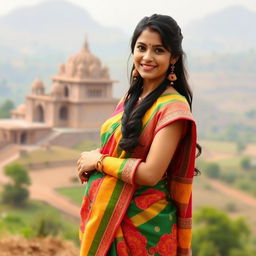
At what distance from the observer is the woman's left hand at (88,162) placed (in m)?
1.96

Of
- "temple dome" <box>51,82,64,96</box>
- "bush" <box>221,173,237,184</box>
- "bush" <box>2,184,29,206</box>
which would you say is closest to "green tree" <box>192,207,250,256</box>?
"bush" <box>2,184,29,206</box>

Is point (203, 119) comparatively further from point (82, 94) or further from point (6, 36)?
point (6, 36)

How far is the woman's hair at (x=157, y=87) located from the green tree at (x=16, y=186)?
682 inches

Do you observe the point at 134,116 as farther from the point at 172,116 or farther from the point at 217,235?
the point at 217,235

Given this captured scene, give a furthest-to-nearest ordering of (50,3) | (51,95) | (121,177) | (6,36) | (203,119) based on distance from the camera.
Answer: (50,3) < (6,36) < (203,119) < (51,95) < (121,177)

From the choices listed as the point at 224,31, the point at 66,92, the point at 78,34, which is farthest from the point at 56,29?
the point at 66,92

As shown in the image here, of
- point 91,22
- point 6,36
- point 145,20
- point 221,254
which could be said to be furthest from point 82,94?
point 91,22

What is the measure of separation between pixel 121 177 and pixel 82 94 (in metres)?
24.2

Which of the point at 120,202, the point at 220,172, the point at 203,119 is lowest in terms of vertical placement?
the point at 203,119

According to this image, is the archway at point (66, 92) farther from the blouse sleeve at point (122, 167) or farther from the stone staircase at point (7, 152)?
the blouse sleeve at point (122, 167)

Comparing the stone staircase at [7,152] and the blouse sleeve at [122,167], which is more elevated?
the blouse sleeve at [122,167]

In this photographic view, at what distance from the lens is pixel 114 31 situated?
458ft

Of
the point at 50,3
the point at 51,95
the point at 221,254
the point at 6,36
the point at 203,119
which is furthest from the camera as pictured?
the point at 50,3

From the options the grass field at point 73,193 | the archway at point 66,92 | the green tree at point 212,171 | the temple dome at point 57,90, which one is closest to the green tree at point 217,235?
the grass field at point 73,193
